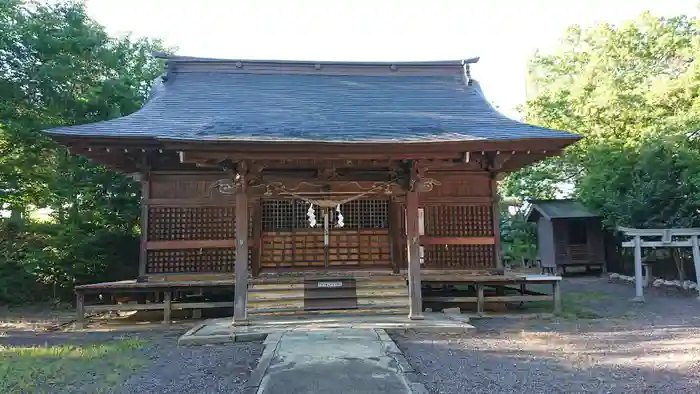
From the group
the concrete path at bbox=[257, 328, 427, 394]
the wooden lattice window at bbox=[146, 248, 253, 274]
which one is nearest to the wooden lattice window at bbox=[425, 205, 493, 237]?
the concrete path at bbox=[257, 328, 427, 394]

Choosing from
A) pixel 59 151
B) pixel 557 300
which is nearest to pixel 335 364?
pixel 557 300

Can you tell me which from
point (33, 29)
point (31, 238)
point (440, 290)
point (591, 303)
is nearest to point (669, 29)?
point (591, 303)

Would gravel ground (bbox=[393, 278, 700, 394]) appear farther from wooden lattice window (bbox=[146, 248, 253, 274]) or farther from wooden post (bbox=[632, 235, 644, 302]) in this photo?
wooden lattice window (bbox=[146, 248, 253, 274])

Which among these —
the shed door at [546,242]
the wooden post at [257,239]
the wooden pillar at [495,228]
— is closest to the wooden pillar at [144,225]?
the wooden post at [257,239]

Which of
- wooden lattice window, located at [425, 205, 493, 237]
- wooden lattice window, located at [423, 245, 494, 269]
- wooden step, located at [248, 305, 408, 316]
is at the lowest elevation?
wooden step, located at [248, 305, 408, 316]

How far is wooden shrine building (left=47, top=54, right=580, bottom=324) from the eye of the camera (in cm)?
757

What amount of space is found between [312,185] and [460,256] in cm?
376

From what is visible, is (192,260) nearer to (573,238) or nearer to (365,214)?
(365,214)

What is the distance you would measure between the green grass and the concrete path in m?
1.85

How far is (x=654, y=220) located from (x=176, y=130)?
13127mm

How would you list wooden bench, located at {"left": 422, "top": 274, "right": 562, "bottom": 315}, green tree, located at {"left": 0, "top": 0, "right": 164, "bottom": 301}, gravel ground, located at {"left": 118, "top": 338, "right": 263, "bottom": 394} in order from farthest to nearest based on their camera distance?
green tree, located at {"left": 0, "top": 0, "right": 164, "bottom": 301}
wooden bench, located at {"left": 422, "top": 274, "right": 562, "bottom": 315}
gravel ground, located at {"left": 118, "top": 338, "right": 263, "bottom": 394}

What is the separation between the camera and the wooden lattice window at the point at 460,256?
991cm

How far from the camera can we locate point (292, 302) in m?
8.52

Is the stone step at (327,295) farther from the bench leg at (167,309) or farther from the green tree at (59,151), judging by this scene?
the green tree at (59,151)
